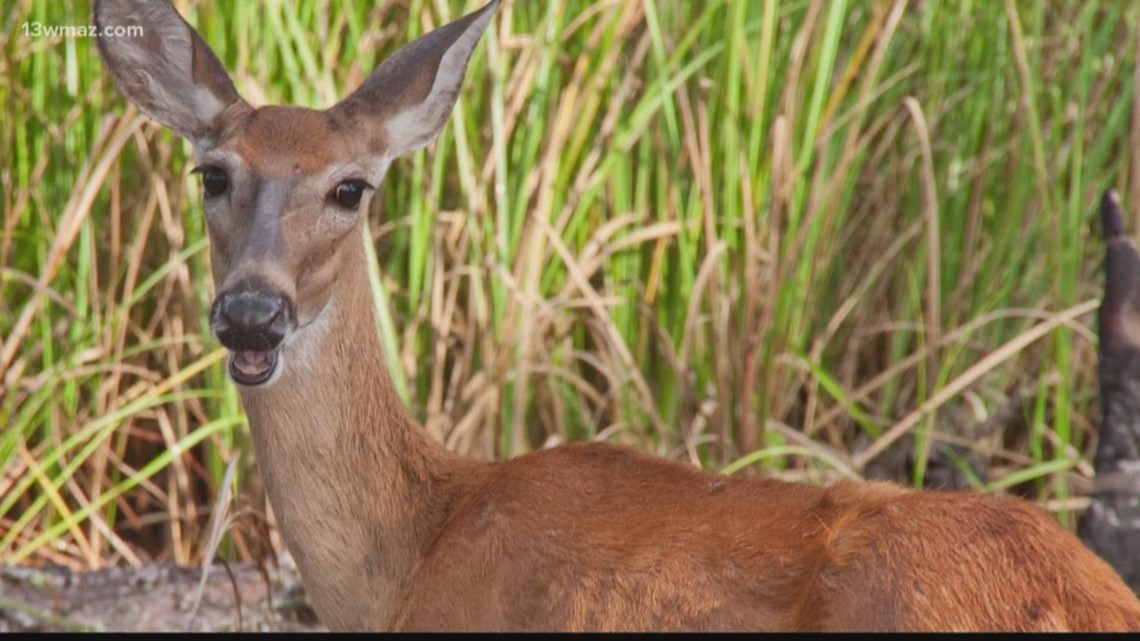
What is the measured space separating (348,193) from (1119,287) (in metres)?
2.17

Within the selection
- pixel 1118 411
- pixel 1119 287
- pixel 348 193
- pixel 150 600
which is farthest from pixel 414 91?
pixel 1118 411

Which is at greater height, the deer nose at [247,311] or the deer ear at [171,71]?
the deer ear at [171,71]

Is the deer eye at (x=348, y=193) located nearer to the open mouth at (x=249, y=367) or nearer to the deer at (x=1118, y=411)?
the open mouth at (x=249, y=367)

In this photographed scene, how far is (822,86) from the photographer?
5000 millimetres

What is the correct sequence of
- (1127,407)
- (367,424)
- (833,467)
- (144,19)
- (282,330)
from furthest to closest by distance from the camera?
(833,467) < (1127,407) < (144,19) < (367,424) < (282,330)

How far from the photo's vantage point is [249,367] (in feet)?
10.5

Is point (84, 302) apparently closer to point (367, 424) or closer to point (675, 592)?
point (367, 424)

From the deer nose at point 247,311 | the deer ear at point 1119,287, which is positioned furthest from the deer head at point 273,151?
the deer ear at point 1119,287

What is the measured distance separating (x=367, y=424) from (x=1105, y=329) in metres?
2.17

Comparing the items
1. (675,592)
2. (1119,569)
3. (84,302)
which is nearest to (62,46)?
(84,302)

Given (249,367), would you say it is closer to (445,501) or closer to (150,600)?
(445,501)

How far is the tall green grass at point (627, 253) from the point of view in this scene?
15.9ft

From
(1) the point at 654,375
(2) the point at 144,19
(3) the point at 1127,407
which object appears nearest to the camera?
(2) the point at 144,19

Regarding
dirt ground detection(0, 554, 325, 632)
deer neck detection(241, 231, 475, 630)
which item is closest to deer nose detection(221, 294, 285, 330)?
deer neck detection(241, 231, 475, 630)
